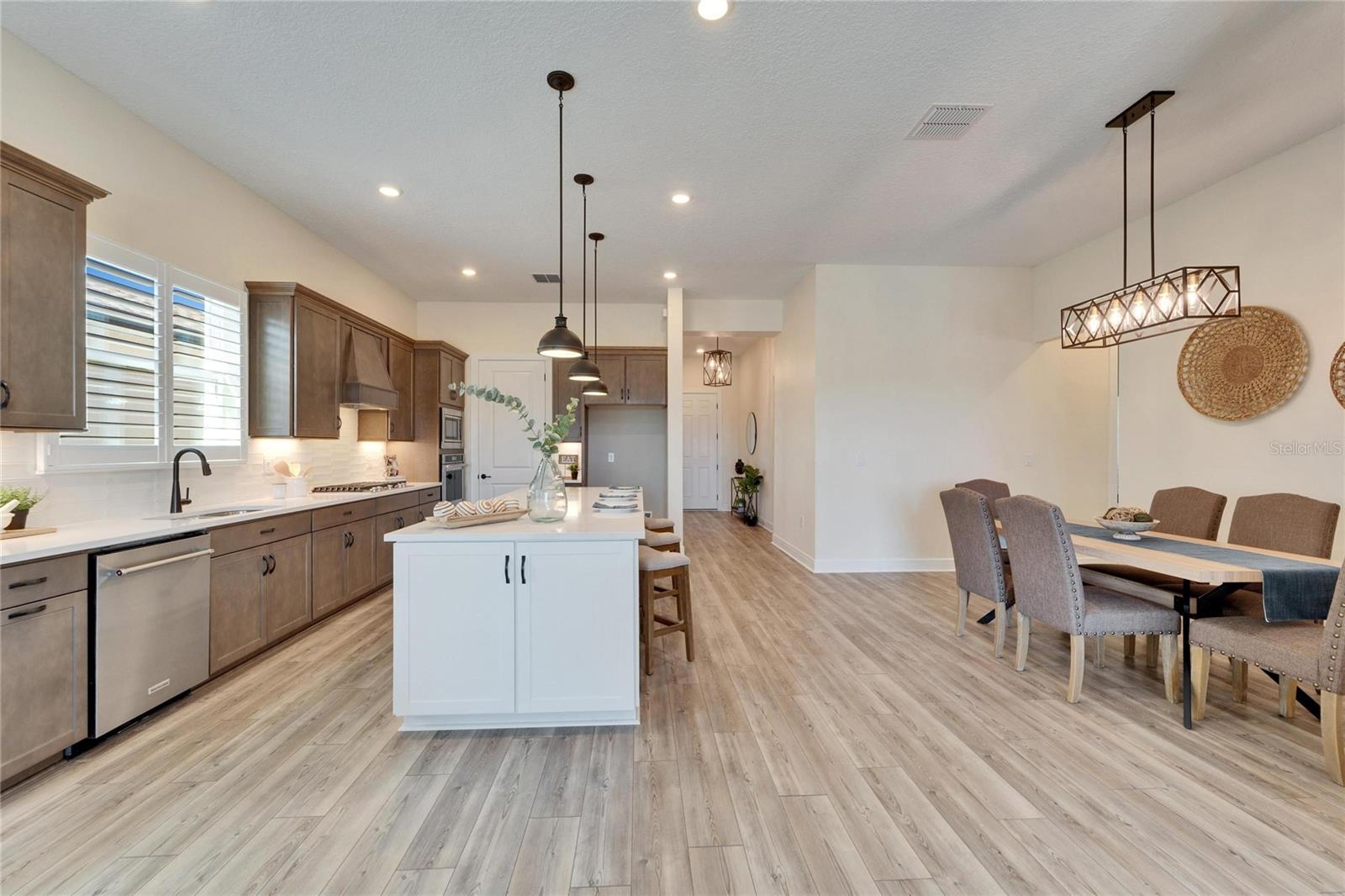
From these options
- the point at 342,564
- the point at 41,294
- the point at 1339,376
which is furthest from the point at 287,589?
the point at 1339,376

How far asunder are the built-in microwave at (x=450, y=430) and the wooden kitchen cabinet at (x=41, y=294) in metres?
3.48

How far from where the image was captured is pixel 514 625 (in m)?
2.31

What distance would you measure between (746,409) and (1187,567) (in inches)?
286

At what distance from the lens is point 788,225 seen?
4.24m

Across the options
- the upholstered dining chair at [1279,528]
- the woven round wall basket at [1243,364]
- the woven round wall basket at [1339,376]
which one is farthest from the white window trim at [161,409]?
the woven round wall basket at [1339,376]

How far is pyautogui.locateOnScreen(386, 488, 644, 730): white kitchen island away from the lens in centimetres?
230

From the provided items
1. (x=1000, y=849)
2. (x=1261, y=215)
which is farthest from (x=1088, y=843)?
(x=1261, y=215)

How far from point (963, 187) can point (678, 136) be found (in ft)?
6.75

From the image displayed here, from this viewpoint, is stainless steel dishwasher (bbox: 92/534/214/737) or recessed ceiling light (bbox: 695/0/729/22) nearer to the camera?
recessed ceiling light (bbox: 695/0/729/22)

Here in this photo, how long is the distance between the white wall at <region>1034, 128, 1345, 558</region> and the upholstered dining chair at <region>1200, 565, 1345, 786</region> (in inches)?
53.1

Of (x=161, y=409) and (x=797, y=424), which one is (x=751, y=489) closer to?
(x=797, y=424)

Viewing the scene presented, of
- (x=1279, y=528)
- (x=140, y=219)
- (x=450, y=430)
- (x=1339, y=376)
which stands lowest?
(x=1279, y=528)

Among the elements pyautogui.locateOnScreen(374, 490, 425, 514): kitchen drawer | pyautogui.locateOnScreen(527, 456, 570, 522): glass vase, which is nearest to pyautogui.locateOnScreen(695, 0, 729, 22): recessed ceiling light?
pyautogui.locateOnScreen(527, 456, 570, 522): glass vase

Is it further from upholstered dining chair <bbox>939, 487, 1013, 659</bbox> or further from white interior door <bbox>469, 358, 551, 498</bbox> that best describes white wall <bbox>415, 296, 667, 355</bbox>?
upholstered dining chair <bbox>939, 487, 1013, 659</bbox>
